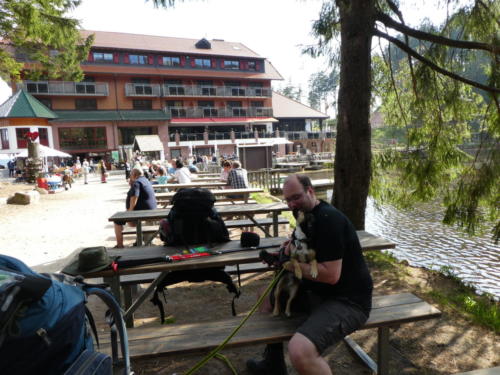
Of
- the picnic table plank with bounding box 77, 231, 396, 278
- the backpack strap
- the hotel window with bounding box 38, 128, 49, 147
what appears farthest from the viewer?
the hotel window with bounding box 38, 128, 49, 147

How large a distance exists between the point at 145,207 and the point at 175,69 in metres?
36.5

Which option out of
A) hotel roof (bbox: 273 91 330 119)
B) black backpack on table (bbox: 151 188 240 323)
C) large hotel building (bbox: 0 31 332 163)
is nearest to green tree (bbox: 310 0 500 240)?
black backpack on table (bbox: 151 188 240 323)

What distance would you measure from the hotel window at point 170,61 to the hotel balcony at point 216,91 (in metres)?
2.74

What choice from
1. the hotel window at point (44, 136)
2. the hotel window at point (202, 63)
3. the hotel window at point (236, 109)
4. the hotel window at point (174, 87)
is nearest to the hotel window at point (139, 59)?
the hotel window at point (174, 87)

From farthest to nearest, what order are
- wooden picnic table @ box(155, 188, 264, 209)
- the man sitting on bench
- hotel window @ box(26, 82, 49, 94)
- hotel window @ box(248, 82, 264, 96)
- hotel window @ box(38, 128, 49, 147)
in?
hotel window @ box(248, 82, 264, 96), hotel window @ box(26, 82, 49, 94), hotel window @ box(38, 128, 49, 147), wooden picnic table @ box(155, 188, 264, 209), the man sitting on bench

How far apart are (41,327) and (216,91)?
41402 millimetres

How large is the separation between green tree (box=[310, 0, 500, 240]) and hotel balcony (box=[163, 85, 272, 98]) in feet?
116

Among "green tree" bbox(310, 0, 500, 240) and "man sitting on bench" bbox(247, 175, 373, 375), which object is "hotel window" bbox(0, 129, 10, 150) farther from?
"man sitting on bench" bbox(247, 175, 373, 375)

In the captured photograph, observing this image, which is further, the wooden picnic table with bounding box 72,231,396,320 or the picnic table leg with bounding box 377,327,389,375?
the wooden picnic table with bounding box 72,231,396,320

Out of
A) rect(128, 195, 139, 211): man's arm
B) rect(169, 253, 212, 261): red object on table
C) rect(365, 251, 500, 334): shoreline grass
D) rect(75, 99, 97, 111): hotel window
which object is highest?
rect(75, 99, 97, 111): hotel window

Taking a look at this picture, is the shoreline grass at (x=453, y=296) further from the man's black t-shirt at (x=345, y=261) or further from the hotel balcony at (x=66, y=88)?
the hotel balcony at (x=66, y=88)

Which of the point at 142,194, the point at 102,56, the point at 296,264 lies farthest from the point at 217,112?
the point at 296,264

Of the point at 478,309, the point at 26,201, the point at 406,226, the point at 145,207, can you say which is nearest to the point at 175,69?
the point at 26,201

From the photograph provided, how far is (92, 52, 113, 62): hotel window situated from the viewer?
3656 centimetres
